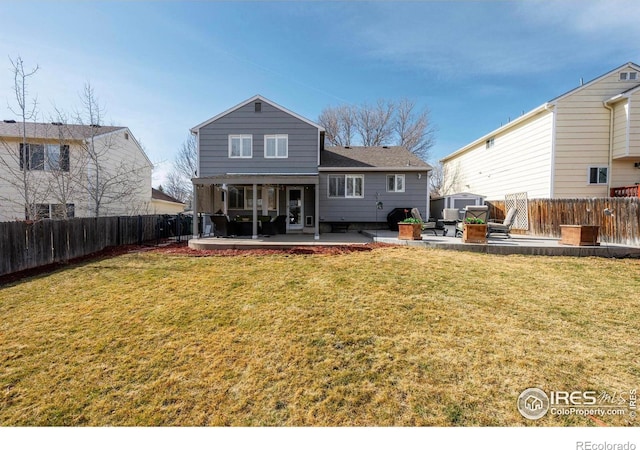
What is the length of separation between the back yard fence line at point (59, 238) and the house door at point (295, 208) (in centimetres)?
651

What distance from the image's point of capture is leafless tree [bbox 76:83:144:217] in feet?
37.8

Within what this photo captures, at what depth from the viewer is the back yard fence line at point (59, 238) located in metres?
6.53

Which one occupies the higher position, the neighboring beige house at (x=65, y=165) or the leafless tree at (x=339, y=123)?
the leafless tree at (x=339, y=123)

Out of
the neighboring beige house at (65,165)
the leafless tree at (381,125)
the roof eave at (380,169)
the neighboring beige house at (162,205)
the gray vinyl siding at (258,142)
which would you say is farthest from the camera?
the leafless tree at (381,125)

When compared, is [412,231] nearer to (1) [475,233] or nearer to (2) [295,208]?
(1) [475,233]

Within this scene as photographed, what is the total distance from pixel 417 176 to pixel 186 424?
13791 mm

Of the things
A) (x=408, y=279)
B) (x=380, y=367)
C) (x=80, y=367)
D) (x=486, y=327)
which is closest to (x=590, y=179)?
(x=408, y=279)

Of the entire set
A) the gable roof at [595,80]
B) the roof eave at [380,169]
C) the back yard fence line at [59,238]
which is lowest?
the back yard fence line at [59,238]

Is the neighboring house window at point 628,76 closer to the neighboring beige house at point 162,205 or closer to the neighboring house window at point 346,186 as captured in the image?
the neighboring house window at point 346,186

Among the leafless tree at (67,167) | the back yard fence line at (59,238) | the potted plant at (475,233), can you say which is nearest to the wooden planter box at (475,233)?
the potted plant at (475,233)

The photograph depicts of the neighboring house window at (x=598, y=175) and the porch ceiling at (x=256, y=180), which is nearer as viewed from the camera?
the porch ceiling at (x=256, y=180)

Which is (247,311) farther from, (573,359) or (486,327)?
(573,359)

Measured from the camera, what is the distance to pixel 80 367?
9.36ft

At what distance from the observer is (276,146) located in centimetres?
1304
